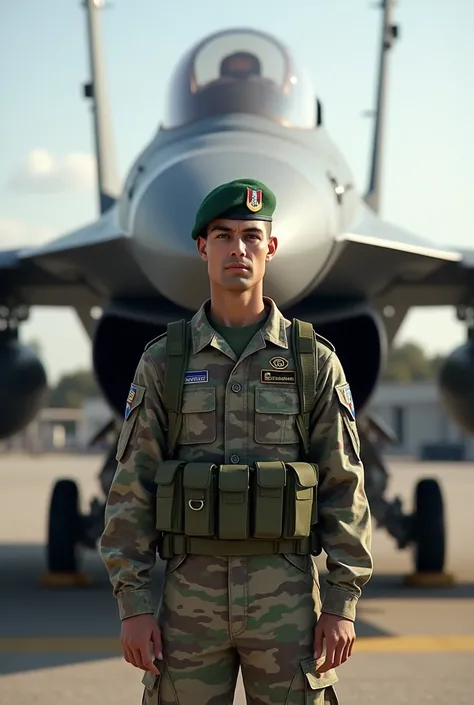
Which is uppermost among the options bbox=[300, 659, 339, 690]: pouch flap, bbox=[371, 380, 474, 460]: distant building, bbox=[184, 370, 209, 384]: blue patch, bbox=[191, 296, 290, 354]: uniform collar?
bbox=[191, 296, 290, 354]: uniform collar

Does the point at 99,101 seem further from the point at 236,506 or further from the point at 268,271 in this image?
the point at 236,506

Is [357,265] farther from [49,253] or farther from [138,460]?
[138,460]

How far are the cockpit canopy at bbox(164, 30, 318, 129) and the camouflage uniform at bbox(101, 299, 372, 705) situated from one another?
3.95 m

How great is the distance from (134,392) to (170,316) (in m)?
3.55

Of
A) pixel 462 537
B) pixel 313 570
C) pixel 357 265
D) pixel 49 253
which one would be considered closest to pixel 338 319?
pixel 357 265

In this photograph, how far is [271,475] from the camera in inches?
114

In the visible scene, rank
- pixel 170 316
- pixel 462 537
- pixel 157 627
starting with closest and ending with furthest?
pixel 157 627 → pixel 170 316 → pixel 462 537

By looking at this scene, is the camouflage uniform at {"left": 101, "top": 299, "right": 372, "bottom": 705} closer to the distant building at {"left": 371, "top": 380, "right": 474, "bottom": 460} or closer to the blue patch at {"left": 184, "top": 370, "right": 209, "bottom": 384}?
the blue patch at {"left": 184, "top": 370, "right": 209, "bottom": 384}

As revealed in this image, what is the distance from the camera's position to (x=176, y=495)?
9.58 feet

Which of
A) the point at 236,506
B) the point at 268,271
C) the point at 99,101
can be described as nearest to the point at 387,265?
the point at 268,271

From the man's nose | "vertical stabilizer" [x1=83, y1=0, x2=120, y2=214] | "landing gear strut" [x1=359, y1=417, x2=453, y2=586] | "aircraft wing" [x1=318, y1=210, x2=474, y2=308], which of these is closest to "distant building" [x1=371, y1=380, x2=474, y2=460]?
"vertical stabilizer" [x1=83, y1=0, x2=120, y2=214]

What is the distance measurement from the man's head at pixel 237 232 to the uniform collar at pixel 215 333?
103 millimetres

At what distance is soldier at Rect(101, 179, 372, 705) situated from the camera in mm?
2895

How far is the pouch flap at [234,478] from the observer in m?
2.88
